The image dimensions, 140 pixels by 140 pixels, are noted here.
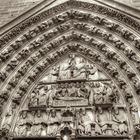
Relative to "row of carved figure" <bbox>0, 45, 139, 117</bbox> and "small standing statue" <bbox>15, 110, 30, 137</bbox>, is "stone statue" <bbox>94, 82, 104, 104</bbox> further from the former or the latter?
"small standing statue" <bbox>15, 110, 30, 137</bbox>

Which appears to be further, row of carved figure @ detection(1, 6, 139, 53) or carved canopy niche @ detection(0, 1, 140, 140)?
row of carved figure @ detection(1, 6, 139, 53)

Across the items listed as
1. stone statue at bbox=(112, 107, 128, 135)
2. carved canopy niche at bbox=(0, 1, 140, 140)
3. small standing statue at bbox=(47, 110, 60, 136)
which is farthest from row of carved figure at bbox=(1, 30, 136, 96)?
small standing statue at bbox=(47, 110, 60, 136)

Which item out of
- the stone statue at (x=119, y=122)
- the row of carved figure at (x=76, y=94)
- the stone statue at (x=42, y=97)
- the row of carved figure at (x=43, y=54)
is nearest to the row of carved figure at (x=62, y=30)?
the row of carved figure at (x=43, y=54)

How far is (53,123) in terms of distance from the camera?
4.98 metres

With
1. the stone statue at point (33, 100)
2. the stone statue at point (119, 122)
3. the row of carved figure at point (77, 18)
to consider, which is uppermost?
the row of carved figure at point (77, 18)

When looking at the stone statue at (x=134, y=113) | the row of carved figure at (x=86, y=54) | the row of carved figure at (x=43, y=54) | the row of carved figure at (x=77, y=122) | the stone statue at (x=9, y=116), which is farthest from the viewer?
the row of carved figure at (x=43, y=54)

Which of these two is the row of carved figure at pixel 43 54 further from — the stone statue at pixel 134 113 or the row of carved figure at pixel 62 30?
the stone statue at pixel 134 113

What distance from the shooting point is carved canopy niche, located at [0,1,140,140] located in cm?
486

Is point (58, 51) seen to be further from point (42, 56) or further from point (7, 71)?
point (7, 71)

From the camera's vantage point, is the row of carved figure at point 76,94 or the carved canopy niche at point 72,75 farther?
the row of carved figure at point 76,94

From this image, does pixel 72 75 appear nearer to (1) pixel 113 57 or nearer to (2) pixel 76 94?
Result: (2) pixel 76 94

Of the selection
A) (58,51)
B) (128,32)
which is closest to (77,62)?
(58,51)

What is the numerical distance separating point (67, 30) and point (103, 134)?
3.06 meters

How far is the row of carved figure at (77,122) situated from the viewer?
471 cm
